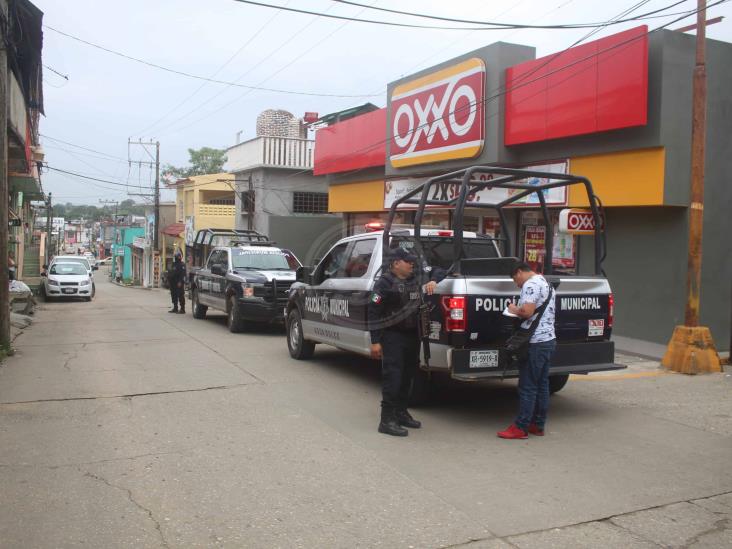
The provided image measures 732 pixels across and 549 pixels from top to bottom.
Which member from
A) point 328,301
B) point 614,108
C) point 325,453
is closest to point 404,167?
point 614,108

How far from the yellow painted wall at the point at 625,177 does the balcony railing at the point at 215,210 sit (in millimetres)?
27052

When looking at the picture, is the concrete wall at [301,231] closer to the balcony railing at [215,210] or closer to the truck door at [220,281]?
the balcony railing at [215,210]

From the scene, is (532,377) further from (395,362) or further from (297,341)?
(297,341)

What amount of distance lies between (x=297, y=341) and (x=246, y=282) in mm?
3825

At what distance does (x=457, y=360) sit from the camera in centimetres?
650

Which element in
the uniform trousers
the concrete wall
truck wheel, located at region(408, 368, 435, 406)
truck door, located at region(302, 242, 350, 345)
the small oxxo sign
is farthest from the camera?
the concrete wall

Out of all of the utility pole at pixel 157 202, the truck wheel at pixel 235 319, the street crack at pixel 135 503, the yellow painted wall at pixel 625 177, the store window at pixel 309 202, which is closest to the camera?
the street crack at pixel 135 503

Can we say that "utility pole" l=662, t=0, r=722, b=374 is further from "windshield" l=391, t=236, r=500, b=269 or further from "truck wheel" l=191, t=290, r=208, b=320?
"truck wheel" l=191, t=290, r=208, b=320

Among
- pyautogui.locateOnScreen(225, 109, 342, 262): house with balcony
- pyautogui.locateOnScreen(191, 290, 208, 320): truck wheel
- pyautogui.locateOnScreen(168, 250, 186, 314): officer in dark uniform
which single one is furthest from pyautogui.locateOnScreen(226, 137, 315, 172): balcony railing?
pyautogui.locateOnScreen(191, 290, 208, 320): truck wheel

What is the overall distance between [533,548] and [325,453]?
88.5 inches

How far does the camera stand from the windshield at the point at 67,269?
92.3 feet

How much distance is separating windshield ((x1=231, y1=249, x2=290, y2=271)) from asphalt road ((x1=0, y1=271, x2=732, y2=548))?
5911 millimetres

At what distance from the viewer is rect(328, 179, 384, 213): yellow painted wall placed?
20.9m

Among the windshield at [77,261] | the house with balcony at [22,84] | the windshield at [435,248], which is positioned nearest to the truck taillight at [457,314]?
the windshield at [435,248]
